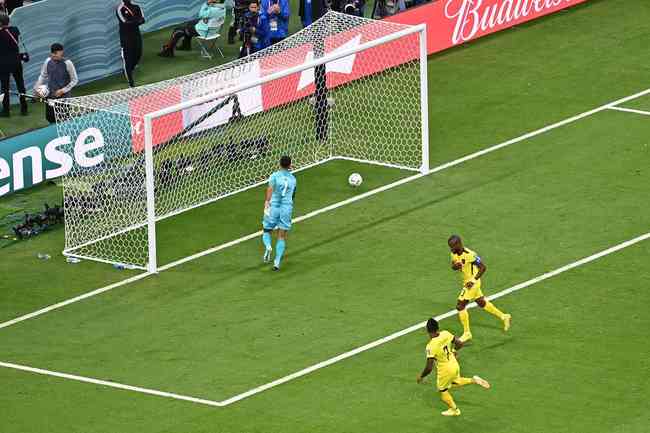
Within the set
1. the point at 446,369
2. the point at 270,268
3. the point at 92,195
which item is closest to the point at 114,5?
→ the point at 92,195

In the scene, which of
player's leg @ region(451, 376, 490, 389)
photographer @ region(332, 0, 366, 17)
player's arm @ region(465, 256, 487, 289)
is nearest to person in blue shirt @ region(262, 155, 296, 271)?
player's arm @ region(465, 256, 487, 289)

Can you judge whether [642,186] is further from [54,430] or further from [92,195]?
[54,430]

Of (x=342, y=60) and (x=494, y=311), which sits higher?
(x=342, y=60)

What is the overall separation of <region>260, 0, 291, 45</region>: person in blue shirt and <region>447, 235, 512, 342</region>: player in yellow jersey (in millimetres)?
11938

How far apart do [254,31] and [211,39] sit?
327 cm

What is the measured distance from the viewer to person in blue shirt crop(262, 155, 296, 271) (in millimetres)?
28234

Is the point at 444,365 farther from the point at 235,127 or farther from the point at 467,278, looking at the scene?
the point at 235,127

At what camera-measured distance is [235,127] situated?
108 feet

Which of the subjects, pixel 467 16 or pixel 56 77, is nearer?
pixel 56 77

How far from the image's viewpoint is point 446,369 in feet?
76.2

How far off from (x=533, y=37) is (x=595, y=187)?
9.60 meters

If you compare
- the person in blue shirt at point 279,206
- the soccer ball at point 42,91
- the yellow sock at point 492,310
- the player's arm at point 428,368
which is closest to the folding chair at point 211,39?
the soccer ball at point 42,91

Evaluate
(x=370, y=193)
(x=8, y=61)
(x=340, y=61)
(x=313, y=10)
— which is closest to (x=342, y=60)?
(x=340, y=61)

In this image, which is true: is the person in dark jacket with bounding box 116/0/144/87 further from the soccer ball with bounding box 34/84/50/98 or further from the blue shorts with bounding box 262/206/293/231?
the blue shorts with bounding box 262/206/293/231
